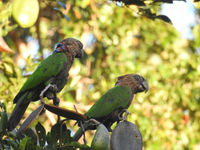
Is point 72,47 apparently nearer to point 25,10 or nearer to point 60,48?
point 60,48

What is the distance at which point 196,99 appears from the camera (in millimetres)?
4594

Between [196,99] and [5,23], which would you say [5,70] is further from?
[196,99]

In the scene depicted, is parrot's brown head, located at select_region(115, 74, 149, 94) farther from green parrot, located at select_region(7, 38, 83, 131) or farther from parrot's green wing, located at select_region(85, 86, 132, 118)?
green parrot, located at select_region(7, 38, 83, 131)

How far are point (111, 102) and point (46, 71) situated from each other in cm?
32

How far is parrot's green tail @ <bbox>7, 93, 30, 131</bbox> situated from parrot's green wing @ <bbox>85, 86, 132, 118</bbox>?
0.27 m

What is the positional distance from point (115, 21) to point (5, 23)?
182cm

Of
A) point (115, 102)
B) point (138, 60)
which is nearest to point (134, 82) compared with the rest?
point (115, 102)

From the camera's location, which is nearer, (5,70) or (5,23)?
(5,70)

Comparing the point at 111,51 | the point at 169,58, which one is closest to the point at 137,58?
the point at 169,58

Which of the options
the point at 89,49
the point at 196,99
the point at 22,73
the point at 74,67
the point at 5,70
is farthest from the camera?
the point at 196,99

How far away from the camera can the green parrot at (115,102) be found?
5.13 ft

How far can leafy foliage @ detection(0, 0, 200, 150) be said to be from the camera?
4023 millimetres

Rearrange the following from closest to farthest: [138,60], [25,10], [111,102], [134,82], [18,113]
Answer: [18,113], [111,102], [134,82], [25,10], [138,60]

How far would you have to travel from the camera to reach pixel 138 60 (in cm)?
474
